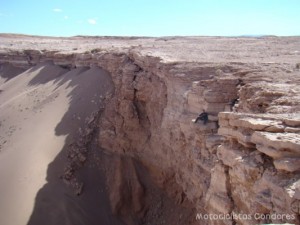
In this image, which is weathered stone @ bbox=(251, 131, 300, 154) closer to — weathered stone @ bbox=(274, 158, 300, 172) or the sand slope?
weathered stone @ bbox=(274, 158, 300, 172)

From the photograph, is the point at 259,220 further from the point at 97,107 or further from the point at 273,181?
the point at 97,107

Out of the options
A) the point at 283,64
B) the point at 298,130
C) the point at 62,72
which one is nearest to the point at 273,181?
the point at 298,130

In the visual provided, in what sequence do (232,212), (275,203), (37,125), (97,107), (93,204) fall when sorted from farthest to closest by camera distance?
(37,125), (97,107), (93,204), (232,212), (275,203)

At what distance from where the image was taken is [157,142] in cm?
1372

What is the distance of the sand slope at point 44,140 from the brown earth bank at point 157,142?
57 mm

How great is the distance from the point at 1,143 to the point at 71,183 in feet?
17.4

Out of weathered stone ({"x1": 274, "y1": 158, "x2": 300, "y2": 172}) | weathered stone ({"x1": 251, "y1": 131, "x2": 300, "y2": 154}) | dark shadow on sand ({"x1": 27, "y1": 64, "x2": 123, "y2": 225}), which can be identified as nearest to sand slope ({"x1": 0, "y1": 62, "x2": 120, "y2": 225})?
dark shadow on sand ({"x1": 27, "y1": 64, "x2": 123, "y2": 225})

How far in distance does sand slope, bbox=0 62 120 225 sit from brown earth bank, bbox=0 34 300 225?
0.06 metres

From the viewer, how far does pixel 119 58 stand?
18188 millimetres

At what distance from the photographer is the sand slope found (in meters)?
14.0

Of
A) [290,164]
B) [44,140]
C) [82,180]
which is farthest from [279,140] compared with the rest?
[44,140]

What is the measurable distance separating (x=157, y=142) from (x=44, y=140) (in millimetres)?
6123

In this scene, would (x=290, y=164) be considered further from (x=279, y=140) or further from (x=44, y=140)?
(x=44, y=140)

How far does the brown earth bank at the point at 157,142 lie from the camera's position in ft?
19.2
